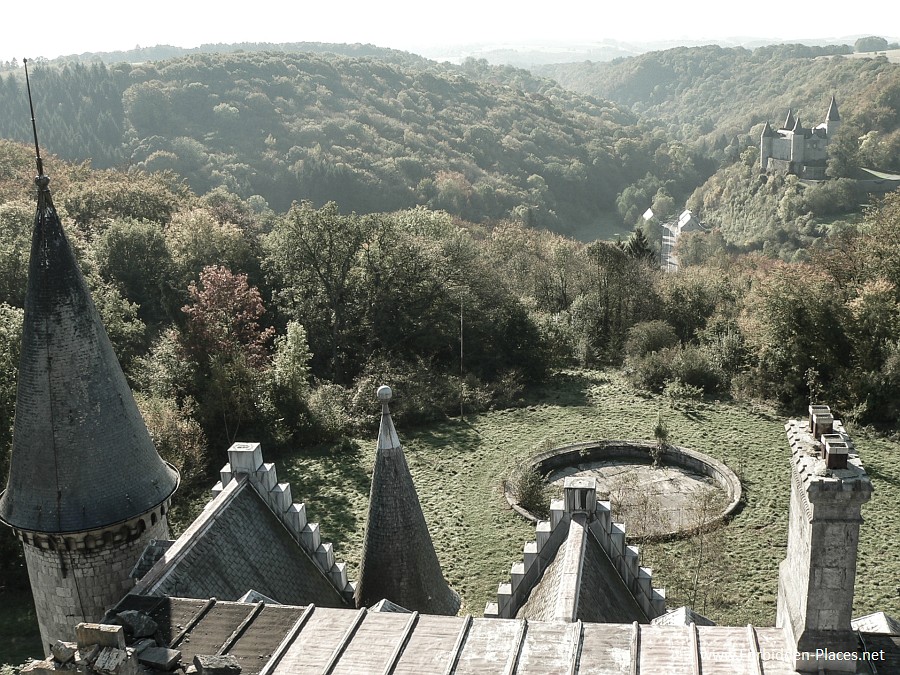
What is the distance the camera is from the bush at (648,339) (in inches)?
1587

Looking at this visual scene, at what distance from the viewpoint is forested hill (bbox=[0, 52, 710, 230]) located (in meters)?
87.3

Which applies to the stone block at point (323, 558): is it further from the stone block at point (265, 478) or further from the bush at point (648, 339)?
the bush at point (648, 339)

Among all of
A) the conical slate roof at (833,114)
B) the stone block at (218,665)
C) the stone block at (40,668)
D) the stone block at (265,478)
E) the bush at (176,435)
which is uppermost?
the conical slate roof at (833,114)

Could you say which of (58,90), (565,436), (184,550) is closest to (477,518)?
(565,436)

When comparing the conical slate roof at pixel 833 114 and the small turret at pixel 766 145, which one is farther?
the conical slate roof at pixel 833 114

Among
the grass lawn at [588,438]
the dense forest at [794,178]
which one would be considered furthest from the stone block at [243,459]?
the dense forest at [794,178]

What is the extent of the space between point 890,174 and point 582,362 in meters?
81.5

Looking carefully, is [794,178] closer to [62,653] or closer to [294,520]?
[294,520]

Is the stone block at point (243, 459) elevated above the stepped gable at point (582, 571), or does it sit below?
above

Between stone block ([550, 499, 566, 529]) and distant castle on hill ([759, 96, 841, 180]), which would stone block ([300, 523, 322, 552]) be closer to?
stone block ([550, 499, 566, 529])

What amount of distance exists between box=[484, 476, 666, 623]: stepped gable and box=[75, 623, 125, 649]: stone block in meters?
6.00

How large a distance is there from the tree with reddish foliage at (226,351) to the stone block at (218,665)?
2229 centimetres

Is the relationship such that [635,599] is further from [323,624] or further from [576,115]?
[576,115]

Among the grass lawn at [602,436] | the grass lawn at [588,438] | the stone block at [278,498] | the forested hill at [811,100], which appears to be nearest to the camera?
the stone block at [278,498]
